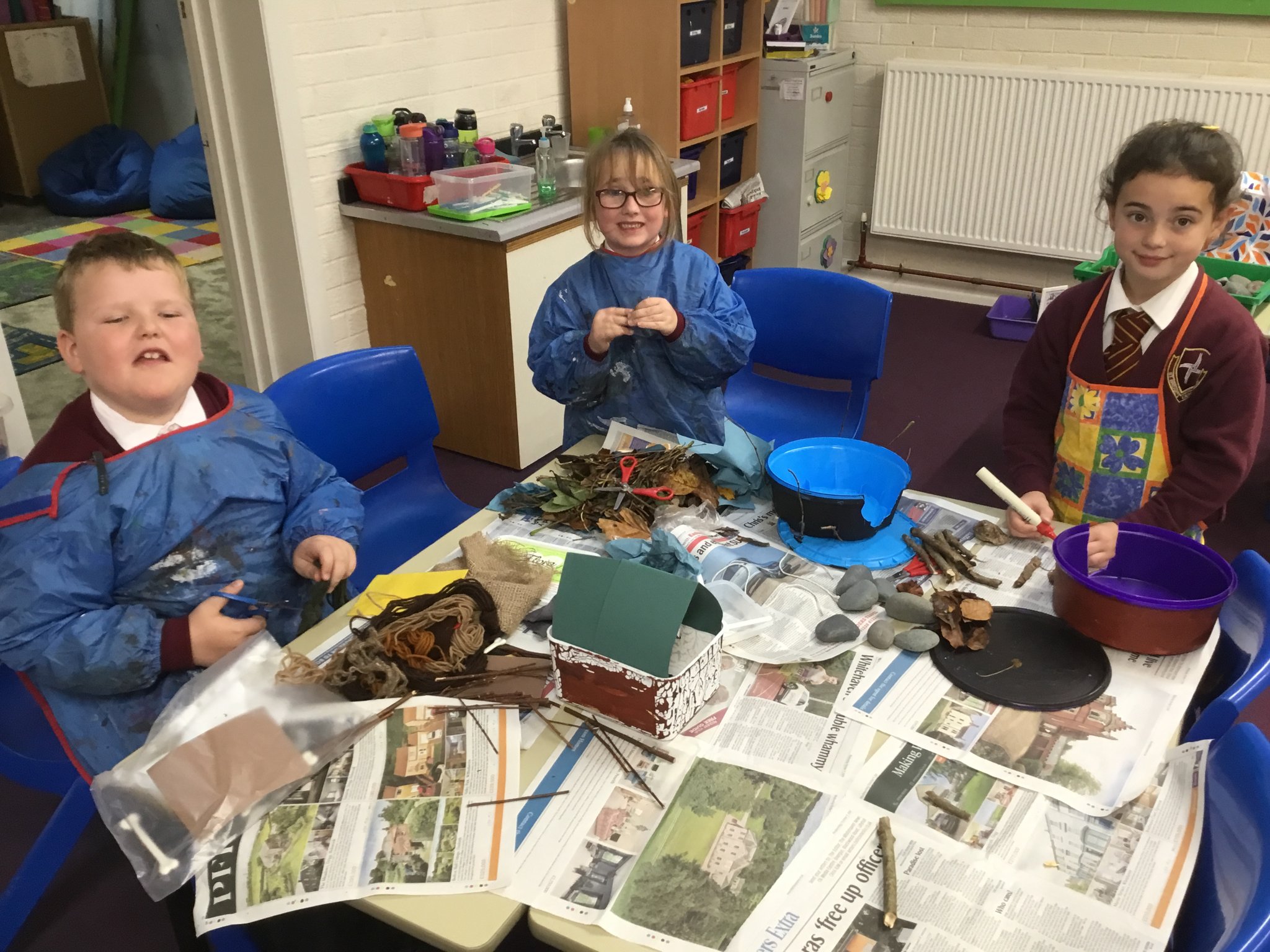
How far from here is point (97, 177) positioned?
230 inches

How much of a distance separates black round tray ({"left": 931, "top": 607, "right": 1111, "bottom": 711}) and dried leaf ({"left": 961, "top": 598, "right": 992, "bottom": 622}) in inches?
1.3

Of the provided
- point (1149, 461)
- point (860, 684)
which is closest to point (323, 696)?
point (860, 684)

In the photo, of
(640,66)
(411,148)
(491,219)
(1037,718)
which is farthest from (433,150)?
(1037,718)

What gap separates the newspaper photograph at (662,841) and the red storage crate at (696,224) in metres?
3.29

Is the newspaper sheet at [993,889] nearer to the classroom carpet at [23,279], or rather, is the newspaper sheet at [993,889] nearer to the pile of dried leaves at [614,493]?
the pile of dried leaves at [614,493]

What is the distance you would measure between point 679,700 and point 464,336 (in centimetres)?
→ 217

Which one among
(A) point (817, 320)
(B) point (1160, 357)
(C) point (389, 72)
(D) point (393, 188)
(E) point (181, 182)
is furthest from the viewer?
(E) point (181, 182)

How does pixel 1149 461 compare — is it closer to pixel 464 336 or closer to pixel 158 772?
pixel 158 772

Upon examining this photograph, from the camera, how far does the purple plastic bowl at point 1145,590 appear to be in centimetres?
120

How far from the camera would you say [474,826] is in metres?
1.01

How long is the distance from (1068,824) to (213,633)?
103 centimetres

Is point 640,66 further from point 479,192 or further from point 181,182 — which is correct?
point 181,182

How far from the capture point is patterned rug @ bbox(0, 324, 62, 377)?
3869 mm

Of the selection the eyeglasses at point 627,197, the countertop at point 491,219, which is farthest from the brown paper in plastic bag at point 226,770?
the countertop at point 491,219
